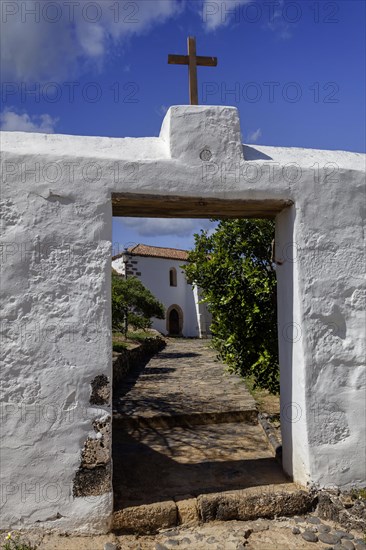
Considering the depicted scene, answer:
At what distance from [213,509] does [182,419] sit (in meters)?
2.84

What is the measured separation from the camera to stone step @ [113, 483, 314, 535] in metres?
3.76

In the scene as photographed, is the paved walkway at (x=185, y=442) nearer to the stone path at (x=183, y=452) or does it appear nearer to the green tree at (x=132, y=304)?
the stone path at (x=183, y=452)

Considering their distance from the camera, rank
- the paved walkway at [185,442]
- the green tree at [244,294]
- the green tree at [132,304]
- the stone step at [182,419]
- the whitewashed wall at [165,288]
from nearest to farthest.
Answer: the paved walkway at [185,442], the green tree at [244,294], the stone step at [182,419], the green tree at [132,304], the whitewashed wall at [165,288]

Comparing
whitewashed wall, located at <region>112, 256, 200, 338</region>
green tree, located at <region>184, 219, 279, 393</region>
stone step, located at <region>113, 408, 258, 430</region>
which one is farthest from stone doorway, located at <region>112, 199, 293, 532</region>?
whitewashed wall, located at <region>112, 256, 200, 338</region>

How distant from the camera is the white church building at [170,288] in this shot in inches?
1142

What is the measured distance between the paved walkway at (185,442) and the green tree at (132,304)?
473 cm

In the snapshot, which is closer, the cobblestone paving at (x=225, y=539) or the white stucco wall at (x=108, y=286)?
the cobblestone paving at (x=225, y=539)

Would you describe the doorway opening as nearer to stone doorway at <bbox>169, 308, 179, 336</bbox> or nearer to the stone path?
stone doorway at <bbox>169, 308, 179, 336</bbox>

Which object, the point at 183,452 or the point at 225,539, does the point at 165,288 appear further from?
the point at 225,539

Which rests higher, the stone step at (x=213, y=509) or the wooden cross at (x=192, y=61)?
the wooden cross at (x=192, y=61)

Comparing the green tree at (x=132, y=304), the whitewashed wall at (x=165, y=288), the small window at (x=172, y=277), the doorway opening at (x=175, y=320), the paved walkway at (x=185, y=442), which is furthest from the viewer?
the small window at (x=172, y=277)

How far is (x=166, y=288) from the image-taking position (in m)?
30.4

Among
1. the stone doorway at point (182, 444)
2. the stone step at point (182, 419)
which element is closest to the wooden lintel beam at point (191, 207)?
the stone doorway at point (182, 444)

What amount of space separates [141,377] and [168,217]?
7004 millimetres
